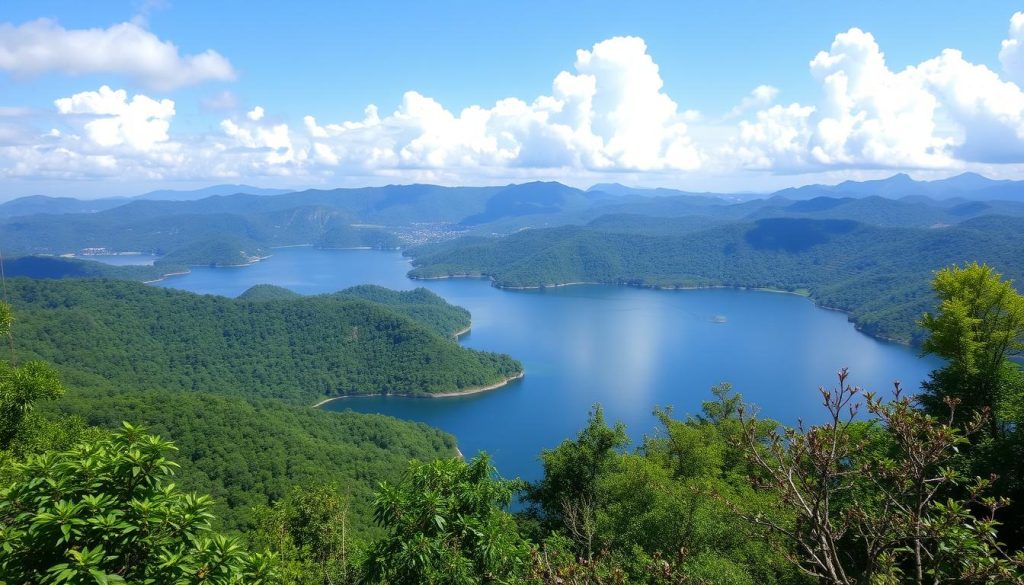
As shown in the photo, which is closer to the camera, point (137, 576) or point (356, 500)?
point (137, 576)

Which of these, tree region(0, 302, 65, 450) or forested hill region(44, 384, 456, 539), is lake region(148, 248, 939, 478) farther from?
tree region(0, 302, 65, 450)

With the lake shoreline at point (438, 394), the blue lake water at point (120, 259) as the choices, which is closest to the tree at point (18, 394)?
the lake shoreline at point (438, 394)

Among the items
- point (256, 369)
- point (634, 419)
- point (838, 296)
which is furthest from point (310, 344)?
point (838, 296)

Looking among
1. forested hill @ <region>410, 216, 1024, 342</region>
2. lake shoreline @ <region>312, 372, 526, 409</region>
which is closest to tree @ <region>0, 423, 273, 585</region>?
lake shoreline @ <region>312, 372, 526, 409</region>

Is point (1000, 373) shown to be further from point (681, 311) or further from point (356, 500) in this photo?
point (681, 311)

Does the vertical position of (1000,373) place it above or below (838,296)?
above

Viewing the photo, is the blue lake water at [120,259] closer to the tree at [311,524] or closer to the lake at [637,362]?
the lake at [637,362]
